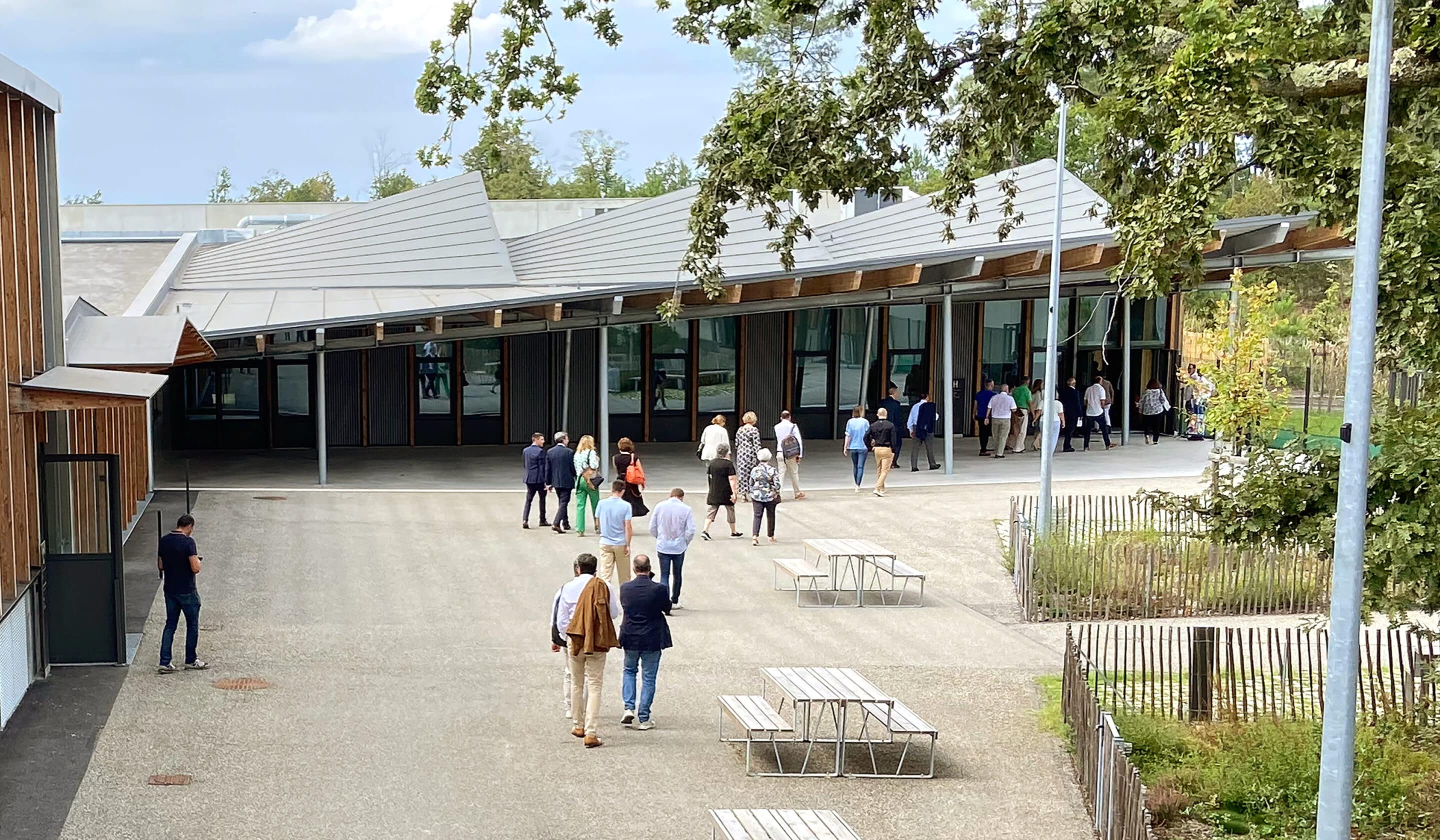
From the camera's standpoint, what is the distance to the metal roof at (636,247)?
1033 inches

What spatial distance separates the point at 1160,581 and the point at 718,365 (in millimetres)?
15951

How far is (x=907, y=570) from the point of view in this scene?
1617cm

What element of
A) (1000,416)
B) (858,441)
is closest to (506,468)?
(858,441)

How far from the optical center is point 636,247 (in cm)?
2736

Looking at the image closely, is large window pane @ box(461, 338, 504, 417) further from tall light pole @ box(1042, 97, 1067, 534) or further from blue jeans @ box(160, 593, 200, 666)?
blue jeans @ box(160, 593, 200, 666)

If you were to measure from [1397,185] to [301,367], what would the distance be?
23601 mm

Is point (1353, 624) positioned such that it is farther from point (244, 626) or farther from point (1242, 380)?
point (1242, 380)

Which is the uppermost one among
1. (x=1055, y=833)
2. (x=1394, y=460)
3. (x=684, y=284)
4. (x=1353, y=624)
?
(x=684, y=284)

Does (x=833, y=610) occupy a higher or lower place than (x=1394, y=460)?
lower

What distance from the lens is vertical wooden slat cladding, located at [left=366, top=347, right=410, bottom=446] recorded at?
94.6 feet

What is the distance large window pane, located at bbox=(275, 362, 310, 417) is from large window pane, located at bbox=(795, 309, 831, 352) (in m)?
10.2

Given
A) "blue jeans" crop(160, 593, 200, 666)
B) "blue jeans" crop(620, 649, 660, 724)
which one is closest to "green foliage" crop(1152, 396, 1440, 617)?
"blue jeans" crop(620, 649, 660, 724)

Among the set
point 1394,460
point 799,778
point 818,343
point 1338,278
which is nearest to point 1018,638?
point 799,778

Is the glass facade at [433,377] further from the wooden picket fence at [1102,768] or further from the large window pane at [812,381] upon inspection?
the wooden picket fence at [1102,768]
